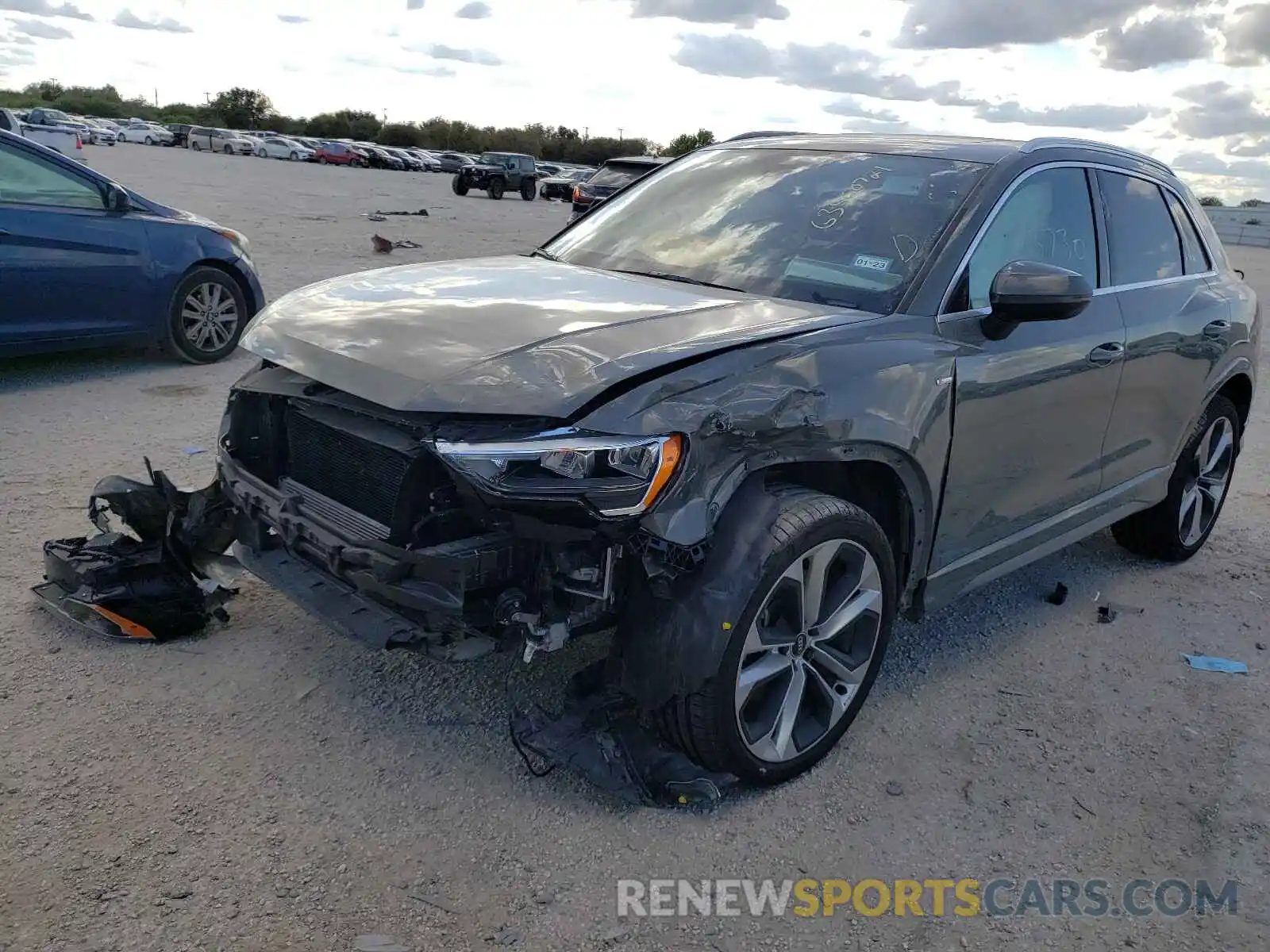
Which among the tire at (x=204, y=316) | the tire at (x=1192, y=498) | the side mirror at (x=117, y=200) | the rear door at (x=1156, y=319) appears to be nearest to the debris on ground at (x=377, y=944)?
the rear door at (x=1156, y=319)

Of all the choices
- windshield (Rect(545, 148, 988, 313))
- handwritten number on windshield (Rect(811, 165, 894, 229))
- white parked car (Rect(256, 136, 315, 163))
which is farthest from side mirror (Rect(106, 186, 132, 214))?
white parked car (Rect(256, 136, 315, 163))

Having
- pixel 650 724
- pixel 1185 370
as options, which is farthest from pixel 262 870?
pixel 1185 370

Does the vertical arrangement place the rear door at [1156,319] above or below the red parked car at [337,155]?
above

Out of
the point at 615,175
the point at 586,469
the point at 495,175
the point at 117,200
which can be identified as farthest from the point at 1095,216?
the point at 495,175

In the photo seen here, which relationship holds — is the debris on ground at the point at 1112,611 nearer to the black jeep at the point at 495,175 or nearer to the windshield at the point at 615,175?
the windshield at the point at 615,175

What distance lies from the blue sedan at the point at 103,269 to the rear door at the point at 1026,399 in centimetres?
596

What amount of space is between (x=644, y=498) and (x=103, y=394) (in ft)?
18.0

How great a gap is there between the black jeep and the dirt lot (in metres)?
33.9

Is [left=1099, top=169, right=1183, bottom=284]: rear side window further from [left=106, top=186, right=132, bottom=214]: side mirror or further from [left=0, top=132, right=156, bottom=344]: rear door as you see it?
[left=106, top=186, right=132, bottom=214]: side mirror

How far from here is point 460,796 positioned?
2953mm

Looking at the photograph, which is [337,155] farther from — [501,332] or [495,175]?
[501,332]

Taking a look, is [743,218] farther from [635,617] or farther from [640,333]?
[635,617]

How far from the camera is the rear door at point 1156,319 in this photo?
428 cm

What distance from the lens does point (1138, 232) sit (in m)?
4.48
